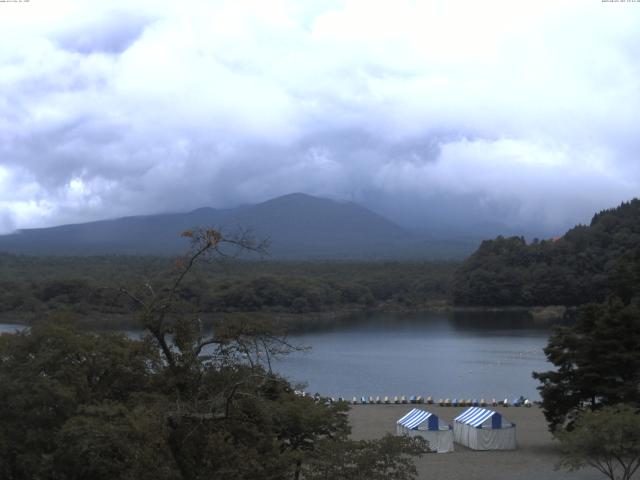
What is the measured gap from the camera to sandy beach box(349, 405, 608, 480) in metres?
16.2

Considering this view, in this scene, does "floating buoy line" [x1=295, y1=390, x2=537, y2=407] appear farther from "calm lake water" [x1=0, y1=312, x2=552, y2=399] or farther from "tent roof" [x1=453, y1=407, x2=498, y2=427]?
"tent roof" [x1=453, y1=407, x2=498, y2=427]

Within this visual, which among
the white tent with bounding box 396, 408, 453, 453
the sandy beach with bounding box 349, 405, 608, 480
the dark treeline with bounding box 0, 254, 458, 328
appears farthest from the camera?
the dark treeline with bounding box 0, 254, 458, 328

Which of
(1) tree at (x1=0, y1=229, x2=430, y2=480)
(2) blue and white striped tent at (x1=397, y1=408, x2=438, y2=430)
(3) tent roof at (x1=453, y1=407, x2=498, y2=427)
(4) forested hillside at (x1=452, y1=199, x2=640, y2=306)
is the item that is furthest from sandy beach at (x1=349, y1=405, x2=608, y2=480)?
(4) forested hillside at (x1=452, y1=199, x2=640, y2=306)

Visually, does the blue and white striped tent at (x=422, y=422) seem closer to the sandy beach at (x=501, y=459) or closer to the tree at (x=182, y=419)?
the sandy beach at (x=501, y=459)

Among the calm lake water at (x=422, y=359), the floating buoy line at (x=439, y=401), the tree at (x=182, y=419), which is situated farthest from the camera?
the calm lake water at (x=422, y=359)

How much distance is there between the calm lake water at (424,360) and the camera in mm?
31906

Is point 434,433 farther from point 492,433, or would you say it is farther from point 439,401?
point 439,401

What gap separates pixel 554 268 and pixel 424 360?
33.7 metres

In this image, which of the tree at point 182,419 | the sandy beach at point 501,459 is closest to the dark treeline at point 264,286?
the sandy beach at point 501,459

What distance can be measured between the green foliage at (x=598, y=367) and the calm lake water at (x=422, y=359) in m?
8.57

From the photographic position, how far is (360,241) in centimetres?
17562

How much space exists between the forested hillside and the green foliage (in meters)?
47.4

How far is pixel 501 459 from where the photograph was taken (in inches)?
706

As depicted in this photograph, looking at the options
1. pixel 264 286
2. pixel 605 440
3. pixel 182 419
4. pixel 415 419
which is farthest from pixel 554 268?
pixel 182 419
